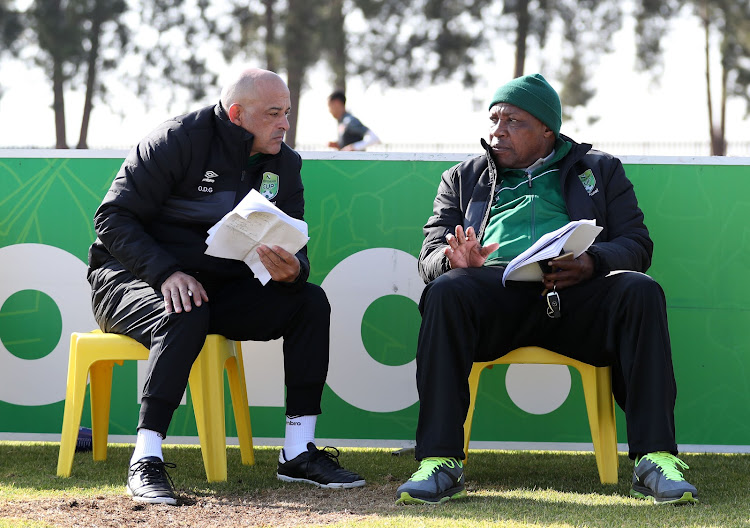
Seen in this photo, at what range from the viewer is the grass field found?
8.35 feet

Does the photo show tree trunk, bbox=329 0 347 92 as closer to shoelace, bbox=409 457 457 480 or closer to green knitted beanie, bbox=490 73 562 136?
green knitted beanie, bbox=490 73 562 136

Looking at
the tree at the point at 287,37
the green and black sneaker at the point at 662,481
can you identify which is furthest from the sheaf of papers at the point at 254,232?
the tree at the point at 287,37

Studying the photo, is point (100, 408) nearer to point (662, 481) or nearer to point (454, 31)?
point (662, 481)

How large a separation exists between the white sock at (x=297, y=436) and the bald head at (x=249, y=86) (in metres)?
1.12

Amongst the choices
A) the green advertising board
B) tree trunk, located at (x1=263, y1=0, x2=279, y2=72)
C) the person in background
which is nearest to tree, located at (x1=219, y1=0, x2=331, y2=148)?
tree trunk, located at (x1=263, y1=0, x2=279, y2=72)

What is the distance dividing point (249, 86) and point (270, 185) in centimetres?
36

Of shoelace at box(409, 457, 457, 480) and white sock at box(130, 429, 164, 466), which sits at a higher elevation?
white sock at box(130, 429, 164, 466)

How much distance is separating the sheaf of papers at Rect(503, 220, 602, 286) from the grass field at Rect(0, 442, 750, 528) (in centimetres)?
69

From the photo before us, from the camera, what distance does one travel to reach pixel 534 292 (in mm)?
3145

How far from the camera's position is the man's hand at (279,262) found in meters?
3.09

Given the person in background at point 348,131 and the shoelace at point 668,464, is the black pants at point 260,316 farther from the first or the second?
the person in background at point 348,131

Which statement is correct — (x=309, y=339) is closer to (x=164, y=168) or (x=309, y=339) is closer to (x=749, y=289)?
(x=164, y=168)

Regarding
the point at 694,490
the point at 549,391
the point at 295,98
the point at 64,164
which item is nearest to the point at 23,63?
the point at 295,98

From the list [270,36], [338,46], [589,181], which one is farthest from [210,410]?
[270,36]
